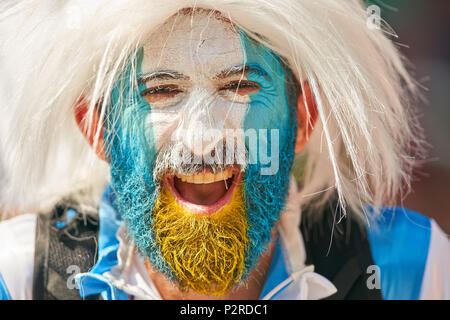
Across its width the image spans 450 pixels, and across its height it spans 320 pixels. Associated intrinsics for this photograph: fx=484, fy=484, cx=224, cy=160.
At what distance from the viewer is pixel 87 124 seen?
4.72 feet

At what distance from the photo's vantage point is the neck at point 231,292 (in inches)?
60.2

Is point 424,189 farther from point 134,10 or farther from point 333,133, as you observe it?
point 134,10

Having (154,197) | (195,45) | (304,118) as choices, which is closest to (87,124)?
(154,197)

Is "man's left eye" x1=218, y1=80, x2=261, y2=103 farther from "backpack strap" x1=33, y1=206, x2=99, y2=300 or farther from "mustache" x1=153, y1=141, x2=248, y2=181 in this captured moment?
"backpack strap" x1=33, y1=206, x2=99, y2=300

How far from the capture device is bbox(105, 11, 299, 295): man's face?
4.12 feet

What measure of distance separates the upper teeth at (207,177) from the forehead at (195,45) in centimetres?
26

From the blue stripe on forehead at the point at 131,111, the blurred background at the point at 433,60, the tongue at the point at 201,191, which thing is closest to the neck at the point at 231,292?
the tongue at the point at 201,191

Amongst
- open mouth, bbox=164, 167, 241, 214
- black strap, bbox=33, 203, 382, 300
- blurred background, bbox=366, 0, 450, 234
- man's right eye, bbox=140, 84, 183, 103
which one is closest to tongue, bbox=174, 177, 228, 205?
open mouth, bbox=164, 167, 241, 214

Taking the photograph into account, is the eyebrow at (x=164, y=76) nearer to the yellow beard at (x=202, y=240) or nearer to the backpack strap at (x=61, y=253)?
the yellow beard at (x=202, y=240)

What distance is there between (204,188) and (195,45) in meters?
0.40

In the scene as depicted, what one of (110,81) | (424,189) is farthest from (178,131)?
(424,189)

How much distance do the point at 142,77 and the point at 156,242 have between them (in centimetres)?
46

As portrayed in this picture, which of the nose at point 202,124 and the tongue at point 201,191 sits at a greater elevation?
the nose at point 202,124

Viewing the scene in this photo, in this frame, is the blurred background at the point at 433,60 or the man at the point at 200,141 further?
the blurred background at the point at 433,60
